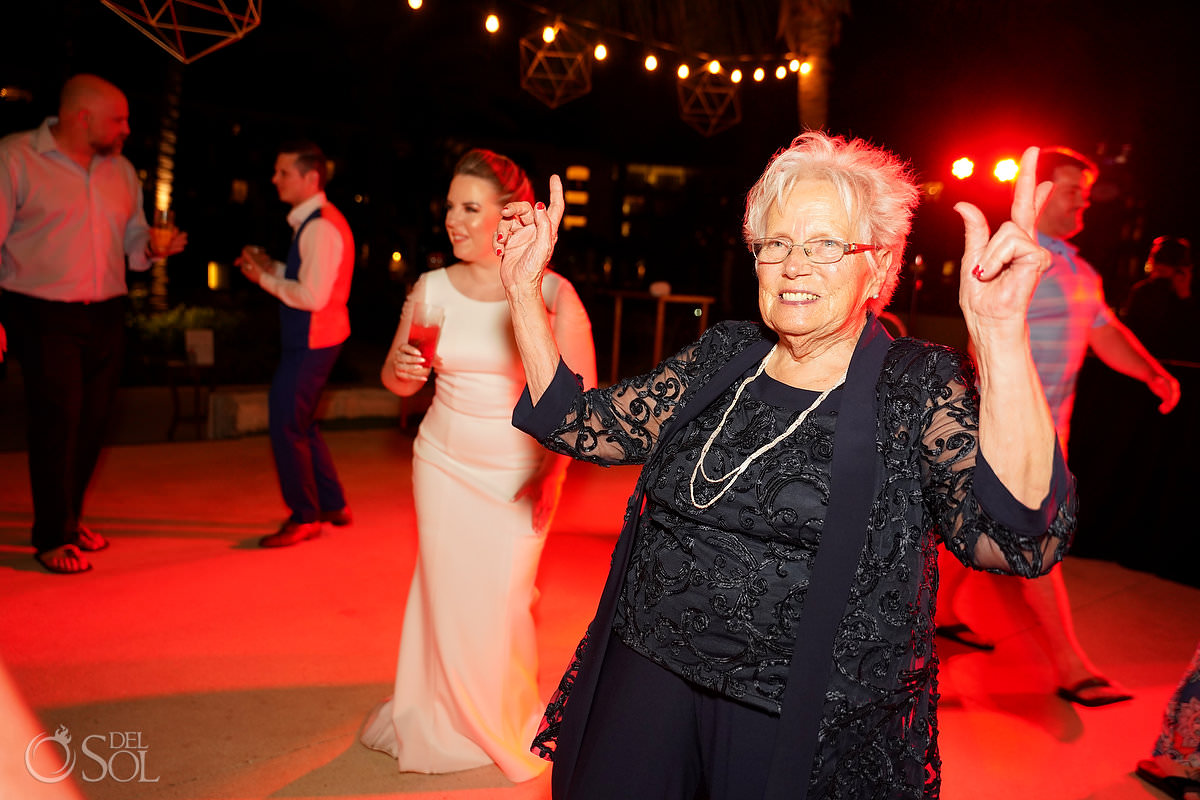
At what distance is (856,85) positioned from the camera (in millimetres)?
12641

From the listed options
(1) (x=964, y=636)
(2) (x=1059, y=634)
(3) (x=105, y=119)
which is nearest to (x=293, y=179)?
(3) (x=105, y=119)

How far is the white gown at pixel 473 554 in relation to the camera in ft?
9.62

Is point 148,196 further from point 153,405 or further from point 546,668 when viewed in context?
point 546,668

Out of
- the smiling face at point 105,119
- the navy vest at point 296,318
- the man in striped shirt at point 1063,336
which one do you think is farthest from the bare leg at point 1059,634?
the smiling face at point 105,119

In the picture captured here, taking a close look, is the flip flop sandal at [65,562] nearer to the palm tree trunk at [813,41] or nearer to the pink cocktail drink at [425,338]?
the pink cocktail drink at [425,338]

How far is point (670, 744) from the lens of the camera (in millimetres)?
1755

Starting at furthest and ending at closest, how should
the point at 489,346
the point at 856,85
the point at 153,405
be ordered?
the point at 856,85 < the point at 153,405 < the point at 489,346

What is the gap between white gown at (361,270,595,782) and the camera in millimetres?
2934

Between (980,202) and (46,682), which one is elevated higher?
(980,202)

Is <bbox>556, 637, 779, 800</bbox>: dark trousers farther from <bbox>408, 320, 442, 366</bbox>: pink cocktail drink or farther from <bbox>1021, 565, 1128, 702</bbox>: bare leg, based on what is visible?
<bbox>1021, 565, 1128, 702</bbox>: bare leg

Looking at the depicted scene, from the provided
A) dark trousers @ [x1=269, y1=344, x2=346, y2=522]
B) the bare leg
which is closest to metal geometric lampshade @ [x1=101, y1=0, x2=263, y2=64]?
dark trousers @ [x1=269, y1=344, x2=346, y2=522]

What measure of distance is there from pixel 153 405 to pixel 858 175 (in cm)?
867

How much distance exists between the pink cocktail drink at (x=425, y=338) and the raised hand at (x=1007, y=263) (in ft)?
5.43

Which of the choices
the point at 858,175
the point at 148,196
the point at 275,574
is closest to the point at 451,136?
the point at 148,196
